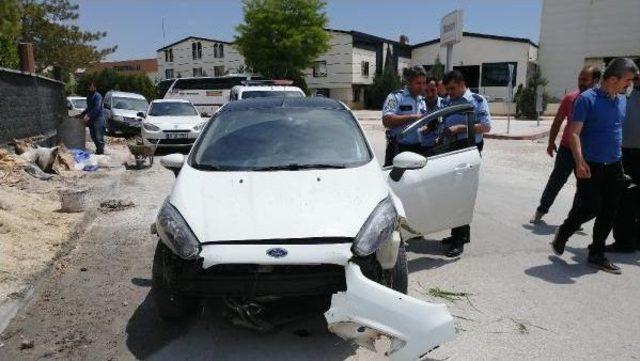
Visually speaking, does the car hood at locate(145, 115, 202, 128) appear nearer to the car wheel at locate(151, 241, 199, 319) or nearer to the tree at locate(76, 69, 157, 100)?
the car wheel at locate(151, 241, 199, 319)

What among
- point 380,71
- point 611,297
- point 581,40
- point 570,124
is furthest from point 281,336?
A: point 380,71

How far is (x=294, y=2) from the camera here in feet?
130

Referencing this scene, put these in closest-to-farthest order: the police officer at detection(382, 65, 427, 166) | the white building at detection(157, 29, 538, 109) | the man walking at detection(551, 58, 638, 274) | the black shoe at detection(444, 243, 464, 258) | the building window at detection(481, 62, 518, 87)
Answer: the man walking at detection(551, 58, 638, 274) → the black shoe at detection(444, 243, 464, 258) → the police officer at detection(382, 65, 427, 166) → the building window at detection(481, 62, 518, 87) → the white building at detection(157, 29, 538, 109)

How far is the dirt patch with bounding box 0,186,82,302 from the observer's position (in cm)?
422

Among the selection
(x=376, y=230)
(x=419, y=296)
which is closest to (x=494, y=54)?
(x=419, y=296)

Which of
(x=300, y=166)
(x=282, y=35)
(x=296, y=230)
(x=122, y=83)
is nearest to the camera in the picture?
(x=296, y=230)

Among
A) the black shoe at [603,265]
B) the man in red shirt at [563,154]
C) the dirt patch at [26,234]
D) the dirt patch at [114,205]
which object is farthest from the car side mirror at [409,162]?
the dirt patch at [114,205]

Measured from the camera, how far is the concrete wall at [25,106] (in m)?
9.21

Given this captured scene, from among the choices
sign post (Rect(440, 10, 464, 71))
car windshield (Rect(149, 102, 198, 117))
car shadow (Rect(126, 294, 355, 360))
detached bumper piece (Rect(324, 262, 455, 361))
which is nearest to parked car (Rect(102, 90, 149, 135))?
car windshield (Rect(149, 102, 198, 117))

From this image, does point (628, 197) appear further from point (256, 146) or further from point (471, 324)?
point (256, 146)

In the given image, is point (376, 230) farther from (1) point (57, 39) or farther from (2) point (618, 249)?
(1) point (57, 39)

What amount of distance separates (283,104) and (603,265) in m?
3.32

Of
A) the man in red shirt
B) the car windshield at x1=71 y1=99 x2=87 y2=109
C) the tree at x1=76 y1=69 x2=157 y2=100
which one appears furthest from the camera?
the tree at x1=76 y1=69 x2=157 y2=100

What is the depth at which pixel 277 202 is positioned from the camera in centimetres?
315
